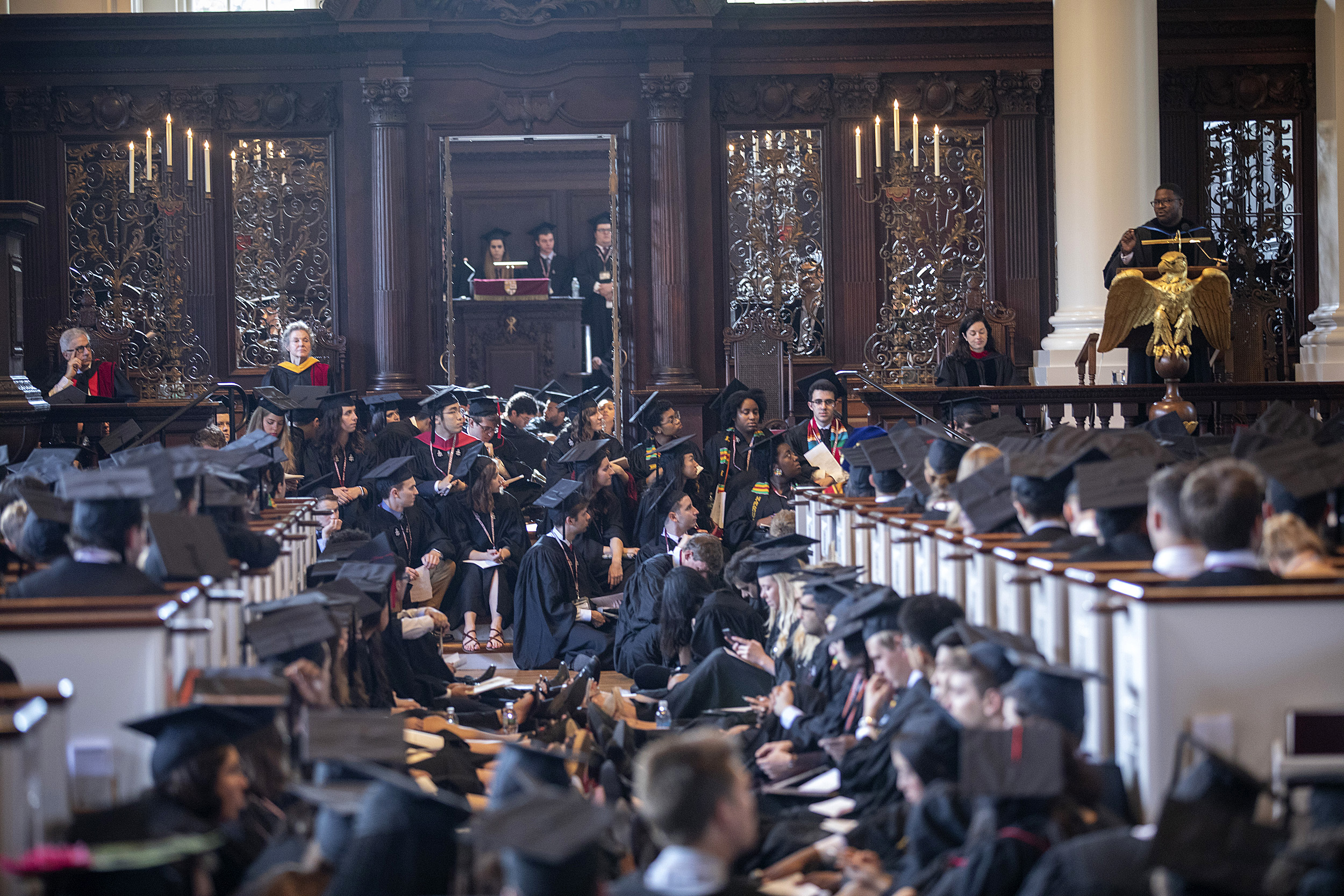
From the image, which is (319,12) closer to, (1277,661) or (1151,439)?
(1151,439)

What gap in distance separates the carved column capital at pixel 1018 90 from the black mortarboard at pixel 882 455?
19.2ft

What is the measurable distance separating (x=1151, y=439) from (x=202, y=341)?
8.91m

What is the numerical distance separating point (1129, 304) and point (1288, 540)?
220 inches

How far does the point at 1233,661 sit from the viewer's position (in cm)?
347

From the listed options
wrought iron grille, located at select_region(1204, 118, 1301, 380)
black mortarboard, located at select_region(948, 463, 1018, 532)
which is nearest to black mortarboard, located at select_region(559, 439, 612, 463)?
black mortarboard, located at select_region(948, 463, 1018, 532)

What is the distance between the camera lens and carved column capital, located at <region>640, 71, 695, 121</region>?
12070 millimetres

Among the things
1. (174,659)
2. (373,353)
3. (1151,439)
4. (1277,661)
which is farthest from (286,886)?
(373,353)

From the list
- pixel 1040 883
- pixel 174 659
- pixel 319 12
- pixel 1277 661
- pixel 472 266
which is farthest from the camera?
pixel 472 266

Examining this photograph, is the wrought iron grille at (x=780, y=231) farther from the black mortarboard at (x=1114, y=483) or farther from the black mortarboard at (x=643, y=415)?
the black mortarboard at (x=1114, y=483)

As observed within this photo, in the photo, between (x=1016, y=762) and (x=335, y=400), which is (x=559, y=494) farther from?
(x=1016, y=762)

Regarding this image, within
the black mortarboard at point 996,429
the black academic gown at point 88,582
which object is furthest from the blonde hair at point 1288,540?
the black academic gown at point 88,582

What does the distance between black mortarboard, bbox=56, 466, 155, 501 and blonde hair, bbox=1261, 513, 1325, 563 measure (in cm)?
337

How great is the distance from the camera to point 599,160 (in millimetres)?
17547

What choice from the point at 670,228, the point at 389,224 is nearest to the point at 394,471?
the point at 389,224
